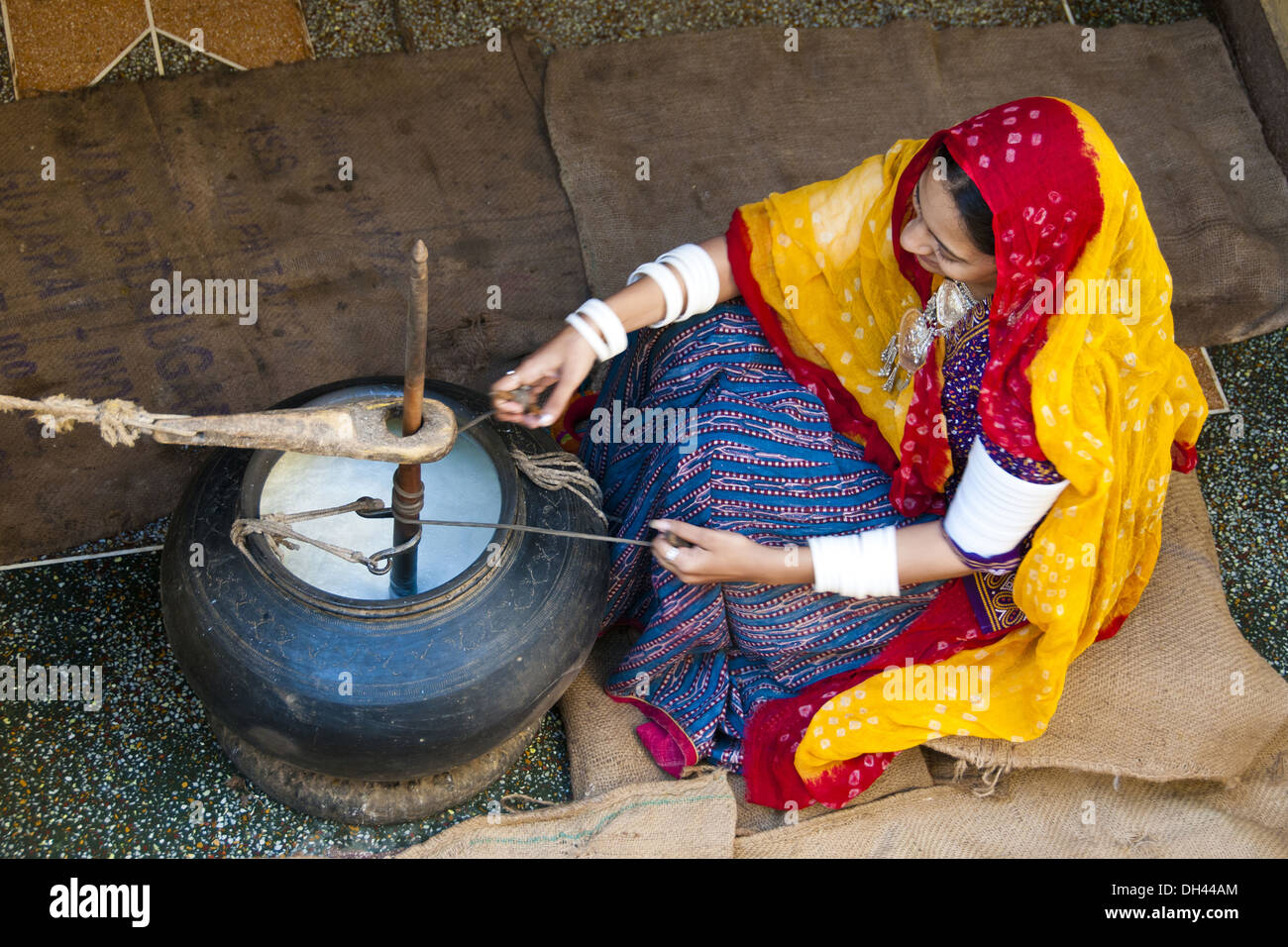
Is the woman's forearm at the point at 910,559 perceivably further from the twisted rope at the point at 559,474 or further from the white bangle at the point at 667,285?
the white bangle at the point at 667,285

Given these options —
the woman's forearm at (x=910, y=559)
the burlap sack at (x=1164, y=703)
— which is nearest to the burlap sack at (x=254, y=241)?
the woman's forearm at (x=910, y=559)

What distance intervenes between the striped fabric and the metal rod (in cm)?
47

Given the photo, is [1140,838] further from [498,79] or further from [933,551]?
[498,79]

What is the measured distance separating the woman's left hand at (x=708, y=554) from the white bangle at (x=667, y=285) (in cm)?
38

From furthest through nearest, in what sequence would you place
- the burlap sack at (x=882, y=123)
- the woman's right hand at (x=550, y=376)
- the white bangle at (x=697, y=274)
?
the burlap sack at (x=882, y=123) → the white bangle at (x=697, y=274) → the woman's right hand at (x=550, y=376)

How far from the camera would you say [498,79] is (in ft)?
9.04

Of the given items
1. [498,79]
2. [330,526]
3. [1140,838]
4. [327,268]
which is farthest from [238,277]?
[1140,838]

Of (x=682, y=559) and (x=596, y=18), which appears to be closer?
(x=682, y=559)

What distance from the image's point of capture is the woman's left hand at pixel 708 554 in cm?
174

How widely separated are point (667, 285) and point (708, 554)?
1.51 feet

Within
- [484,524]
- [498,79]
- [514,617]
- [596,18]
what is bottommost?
[514,617]

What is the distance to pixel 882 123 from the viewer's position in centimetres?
280

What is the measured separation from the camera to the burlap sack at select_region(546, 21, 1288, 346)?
2.64 m

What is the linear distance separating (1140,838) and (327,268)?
75.4 inches
